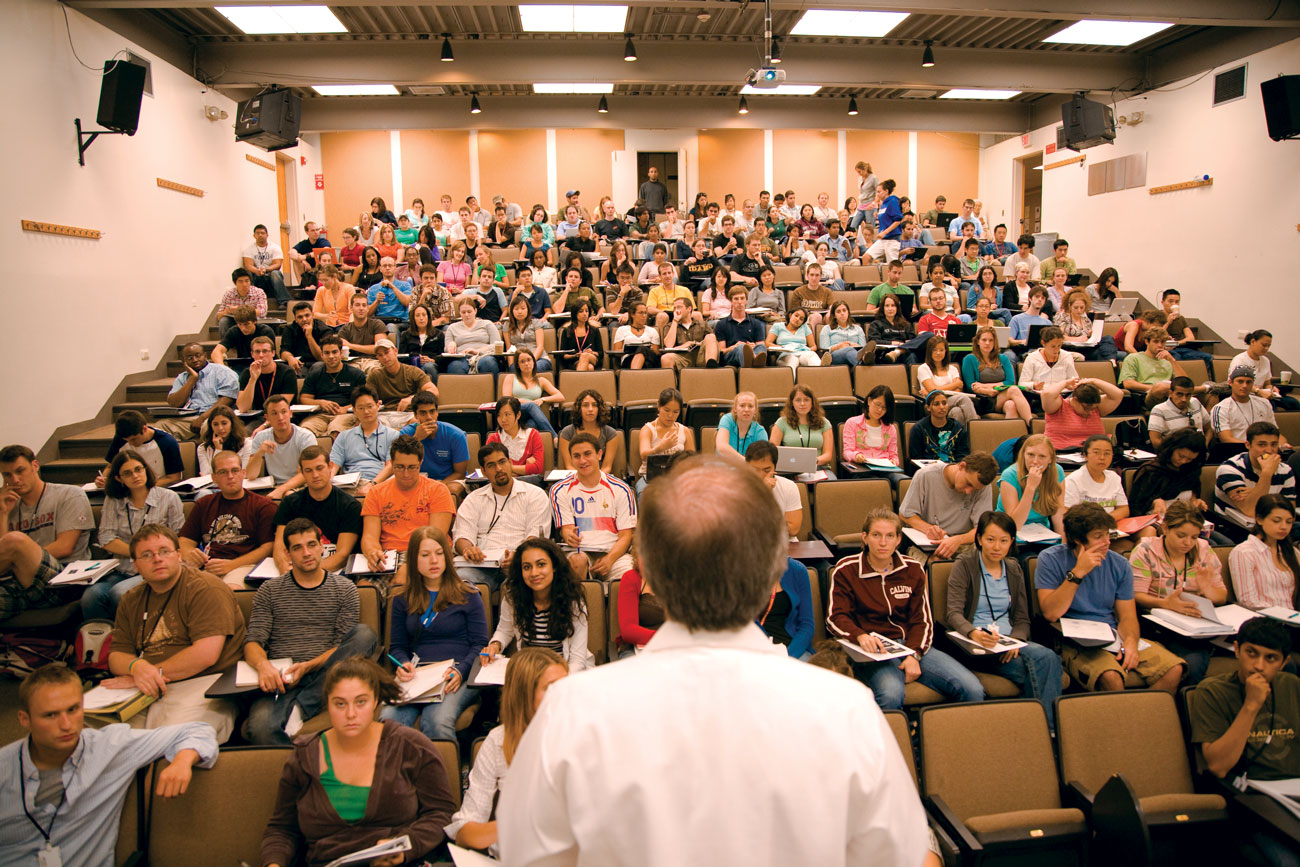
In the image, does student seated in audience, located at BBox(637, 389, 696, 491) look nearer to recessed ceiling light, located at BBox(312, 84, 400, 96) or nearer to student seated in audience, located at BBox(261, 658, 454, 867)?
student seated in audience, located at BBox(261, 658, 454, 867)

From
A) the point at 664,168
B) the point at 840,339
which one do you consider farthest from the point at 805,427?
the point at 664,168

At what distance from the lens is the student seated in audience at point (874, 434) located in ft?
16.8

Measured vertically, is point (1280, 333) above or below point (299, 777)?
above

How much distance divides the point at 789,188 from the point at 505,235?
Result: 246 inches

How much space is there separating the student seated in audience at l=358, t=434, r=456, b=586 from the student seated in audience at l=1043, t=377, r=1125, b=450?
13.7 feet

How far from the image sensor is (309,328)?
6914 mm

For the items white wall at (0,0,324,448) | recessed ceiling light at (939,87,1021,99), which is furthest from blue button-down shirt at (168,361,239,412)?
recessed ceiling light at (939,87,1021,99)

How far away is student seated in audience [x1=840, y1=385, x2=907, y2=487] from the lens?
513cm

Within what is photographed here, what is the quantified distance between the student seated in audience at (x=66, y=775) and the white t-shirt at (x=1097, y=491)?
4327 millimetres

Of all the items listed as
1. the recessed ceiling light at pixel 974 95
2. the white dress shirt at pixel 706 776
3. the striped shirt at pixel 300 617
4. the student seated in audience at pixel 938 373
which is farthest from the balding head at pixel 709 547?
the recessed ceiling light at pixel 974 95

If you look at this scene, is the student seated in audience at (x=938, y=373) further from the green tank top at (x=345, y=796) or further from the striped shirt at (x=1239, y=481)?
the green tank top at (x=345, y=796)

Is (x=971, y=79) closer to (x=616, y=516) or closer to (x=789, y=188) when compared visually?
(x=789, y=188)

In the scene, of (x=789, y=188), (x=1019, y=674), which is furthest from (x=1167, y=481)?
(x=789, y=188)

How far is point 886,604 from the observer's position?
3398 mm
